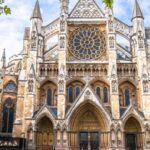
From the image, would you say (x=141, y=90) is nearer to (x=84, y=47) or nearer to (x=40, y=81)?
(x=84, y=47)

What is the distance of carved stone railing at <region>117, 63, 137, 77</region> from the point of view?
1186 inches

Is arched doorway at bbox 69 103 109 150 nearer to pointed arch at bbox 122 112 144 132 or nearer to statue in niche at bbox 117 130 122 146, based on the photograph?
statue in niche at bbox 117 130 122 146

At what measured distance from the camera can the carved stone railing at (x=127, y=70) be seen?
98.8ft

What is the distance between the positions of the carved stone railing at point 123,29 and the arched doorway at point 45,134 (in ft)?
43.5

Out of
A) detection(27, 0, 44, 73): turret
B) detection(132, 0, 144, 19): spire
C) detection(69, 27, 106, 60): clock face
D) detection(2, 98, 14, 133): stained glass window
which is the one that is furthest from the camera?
detection(132, 0, 144, 19): spire

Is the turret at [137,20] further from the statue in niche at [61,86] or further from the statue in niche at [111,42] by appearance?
the statue in niche at [61,86]

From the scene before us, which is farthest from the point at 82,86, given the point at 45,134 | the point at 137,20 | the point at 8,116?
the point at 137,20

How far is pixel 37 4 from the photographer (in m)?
33.3

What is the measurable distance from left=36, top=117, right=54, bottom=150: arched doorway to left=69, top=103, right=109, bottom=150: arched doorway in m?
2.25

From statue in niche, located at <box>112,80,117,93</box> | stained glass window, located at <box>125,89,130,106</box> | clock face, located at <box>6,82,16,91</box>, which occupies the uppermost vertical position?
clock face, located at <box>6,82,16,91</box>

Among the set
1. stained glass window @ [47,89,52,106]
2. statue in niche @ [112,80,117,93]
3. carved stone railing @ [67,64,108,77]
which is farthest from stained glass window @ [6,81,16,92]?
statue in niche @ [112,80,117,93]

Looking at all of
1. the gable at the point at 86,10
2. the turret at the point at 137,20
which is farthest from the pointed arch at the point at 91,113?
the gable at the point at 86,10

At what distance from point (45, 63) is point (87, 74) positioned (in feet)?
15.7

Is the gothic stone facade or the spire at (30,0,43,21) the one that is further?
the spire at (30,0,43,21)
